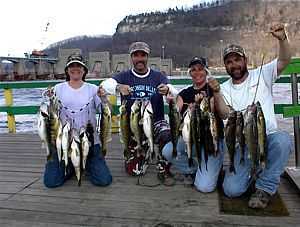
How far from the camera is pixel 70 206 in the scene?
3.91 m

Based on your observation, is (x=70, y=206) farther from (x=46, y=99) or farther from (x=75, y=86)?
(x=75, y=86)

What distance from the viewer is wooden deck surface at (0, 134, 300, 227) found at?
11.5 ft

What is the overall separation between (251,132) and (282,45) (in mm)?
877

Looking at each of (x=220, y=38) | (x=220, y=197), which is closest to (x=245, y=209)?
(x=220, y=197)

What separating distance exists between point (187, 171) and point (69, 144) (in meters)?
1.35

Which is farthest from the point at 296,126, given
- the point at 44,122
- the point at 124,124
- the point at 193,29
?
the point at 193,29

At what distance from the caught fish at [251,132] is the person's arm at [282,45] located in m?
0.62

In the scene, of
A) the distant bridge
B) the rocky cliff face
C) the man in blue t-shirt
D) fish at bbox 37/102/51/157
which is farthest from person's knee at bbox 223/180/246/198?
the rocky cliff face

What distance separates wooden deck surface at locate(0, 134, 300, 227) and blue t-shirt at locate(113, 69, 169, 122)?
0.87 meters

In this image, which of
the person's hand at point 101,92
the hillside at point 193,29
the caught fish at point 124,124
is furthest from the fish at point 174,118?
the hillside at point 193,29

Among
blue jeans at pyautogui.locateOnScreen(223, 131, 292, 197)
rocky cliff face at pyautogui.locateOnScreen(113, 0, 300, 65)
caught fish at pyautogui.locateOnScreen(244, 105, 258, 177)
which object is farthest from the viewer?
rocky cliff face at pyautogui.locateOnScreen(113, 0, 300, 65)

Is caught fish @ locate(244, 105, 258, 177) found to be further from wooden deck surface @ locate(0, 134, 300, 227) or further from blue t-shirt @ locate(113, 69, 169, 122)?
blue t-shirt @ locate(113, 69, 169, 122)

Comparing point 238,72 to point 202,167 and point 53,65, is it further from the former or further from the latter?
point 53,65

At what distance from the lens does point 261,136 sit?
3.69 metres
